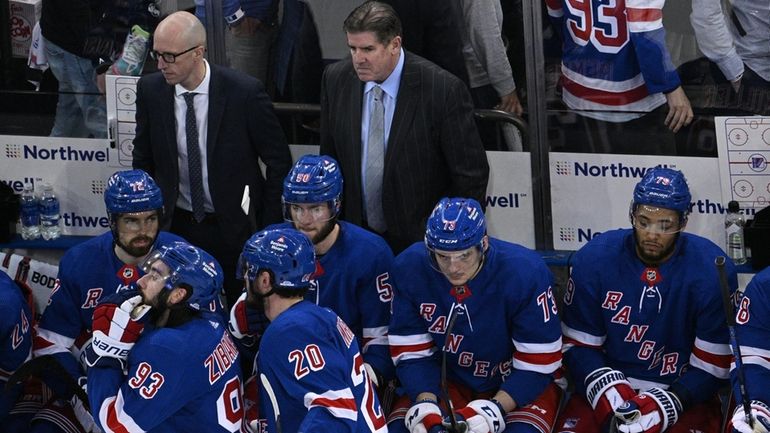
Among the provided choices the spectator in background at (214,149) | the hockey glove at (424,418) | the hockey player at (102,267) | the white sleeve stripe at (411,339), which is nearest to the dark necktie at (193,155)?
the spectator in background at (214,149)

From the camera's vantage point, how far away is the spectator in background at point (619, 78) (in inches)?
261

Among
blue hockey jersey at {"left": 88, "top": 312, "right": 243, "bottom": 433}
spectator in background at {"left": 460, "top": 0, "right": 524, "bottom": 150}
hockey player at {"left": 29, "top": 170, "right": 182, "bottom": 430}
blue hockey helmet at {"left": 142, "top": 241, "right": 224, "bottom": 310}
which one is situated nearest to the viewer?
blue hockey jersey at {"left": 88, "top": 312, "right": 243, "bottom": 433}

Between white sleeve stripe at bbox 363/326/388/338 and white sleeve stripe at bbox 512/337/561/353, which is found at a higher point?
white sleeve stripe at bbox 363/326/388/338

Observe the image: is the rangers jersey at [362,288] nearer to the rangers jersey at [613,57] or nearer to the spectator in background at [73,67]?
the rangers jersey at [613,57]

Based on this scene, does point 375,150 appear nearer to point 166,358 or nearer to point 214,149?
point 214,149

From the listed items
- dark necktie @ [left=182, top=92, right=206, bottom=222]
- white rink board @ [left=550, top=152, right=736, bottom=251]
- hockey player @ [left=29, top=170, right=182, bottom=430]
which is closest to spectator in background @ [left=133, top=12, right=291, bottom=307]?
dark necktie @ [left=182, top=92, right=206, bottom=222]

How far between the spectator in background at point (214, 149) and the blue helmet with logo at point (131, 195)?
21.4 inches

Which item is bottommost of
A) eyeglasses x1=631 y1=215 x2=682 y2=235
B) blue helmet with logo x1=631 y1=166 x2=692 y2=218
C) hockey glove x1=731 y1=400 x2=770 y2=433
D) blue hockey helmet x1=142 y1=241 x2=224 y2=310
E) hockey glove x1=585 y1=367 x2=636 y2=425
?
Result: hockey glove x1=731 y1=400 x2=770 y2=433

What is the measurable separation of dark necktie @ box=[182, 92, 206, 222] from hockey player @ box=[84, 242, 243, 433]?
1602 millimetres

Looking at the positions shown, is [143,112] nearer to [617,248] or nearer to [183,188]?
[183,188]

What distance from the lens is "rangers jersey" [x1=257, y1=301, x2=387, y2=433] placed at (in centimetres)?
461

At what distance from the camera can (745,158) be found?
6.57m

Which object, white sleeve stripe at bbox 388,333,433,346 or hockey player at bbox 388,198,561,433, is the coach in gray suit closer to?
hockey player at bbox 388,198,561,433

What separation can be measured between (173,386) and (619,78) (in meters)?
2.95
